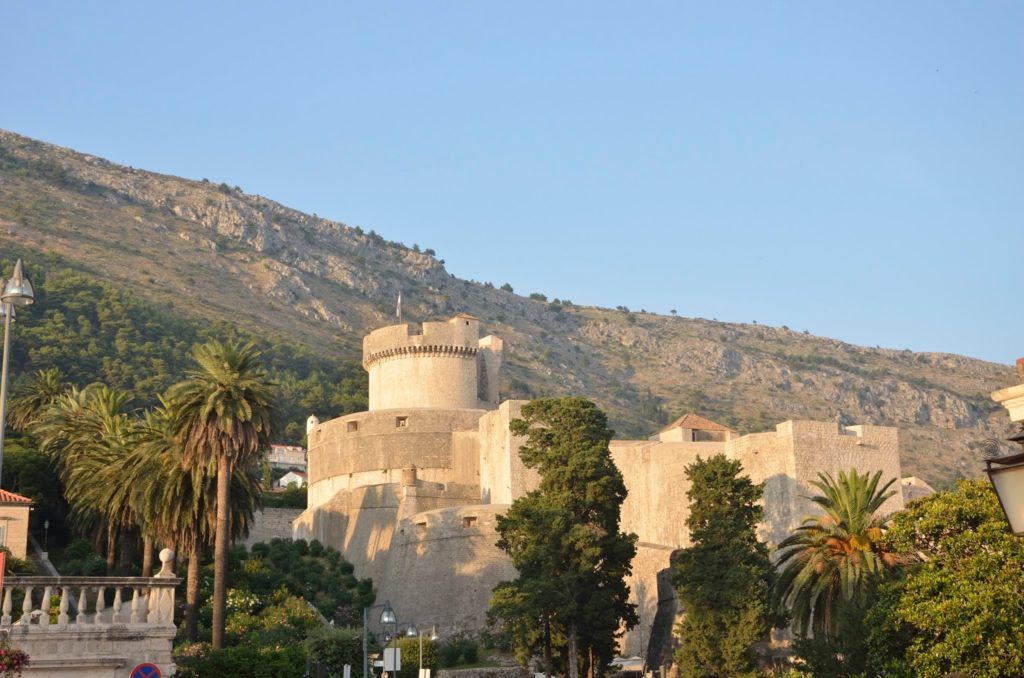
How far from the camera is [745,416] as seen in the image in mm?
139875

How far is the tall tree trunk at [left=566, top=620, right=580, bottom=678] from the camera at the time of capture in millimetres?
41000

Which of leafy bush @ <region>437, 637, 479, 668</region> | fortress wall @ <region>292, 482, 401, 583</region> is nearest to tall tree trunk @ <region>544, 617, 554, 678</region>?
leafy bush @ <region>437, 637, 479, 668</region>

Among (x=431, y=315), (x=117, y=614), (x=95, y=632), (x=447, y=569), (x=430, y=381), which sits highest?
(x=431, y=315)

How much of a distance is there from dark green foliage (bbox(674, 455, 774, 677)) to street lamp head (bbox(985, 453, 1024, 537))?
32.8 meters

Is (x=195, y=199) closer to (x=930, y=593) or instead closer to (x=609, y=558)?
(x=609, y=558)

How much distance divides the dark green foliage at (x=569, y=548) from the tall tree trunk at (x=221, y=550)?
877cm

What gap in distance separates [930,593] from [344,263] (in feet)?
469

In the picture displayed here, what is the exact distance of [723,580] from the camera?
40781 millimetres

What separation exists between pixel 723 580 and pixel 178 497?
1741 cm

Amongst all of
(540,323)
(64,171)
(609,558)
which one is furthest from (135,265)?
(609,558)

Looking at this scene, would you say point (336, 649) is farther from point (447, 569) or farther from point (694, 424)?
point (694, 424)

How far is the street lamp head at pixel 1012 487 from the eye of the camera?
7.73 m

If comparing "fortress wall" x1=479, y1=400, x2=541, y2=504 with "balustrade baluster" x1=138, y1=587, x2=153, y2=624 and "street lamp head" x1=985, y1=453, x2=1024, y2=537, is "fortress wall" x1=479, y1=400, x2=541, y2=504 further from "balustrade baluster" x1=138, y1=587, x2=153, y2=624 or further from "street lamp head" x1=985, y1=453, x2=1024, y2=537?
"street lamp head" x1=985, y1=453, x2=1024, y2=537

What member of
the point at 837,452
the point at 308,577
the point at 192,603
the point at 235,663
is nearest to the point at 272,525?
the point at 308,577
